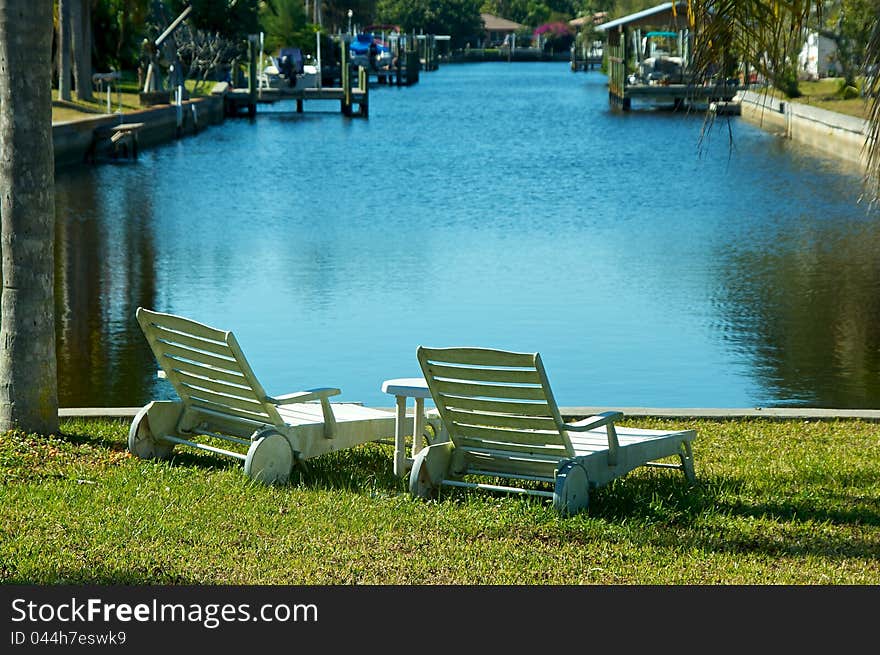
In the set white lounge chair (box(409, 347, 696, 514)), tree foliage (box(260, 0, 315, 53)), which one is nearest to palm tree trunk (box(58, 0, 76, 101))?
white lounge chair (box(409, 347, 696, 514))

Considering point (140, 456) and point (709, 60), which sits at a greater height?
point (709, 60)

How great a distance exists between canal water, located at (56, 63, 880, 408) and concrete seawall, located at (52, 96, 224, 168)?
4.14ft

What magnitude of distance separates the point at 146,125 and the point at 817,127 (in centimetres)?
1997

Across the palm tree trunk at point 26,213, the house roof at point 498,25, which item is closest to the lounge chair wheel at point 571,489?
the palm tree trunk at point 26,213

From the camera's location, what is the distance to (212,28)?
71.3m

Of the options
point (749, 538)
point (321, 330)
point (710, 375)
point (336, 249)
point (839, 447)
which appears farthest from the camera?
point (336, 249)

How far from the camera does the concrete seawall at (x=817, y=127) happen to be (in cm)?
3512

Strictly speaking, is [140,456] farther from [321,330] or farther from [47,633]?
[321,330]

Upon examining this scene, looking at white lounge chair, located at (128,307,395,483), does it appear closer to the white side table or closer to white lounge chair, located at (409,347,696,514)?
the white side table

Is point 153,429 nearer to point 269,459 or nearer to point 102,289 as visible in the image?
point 269,459

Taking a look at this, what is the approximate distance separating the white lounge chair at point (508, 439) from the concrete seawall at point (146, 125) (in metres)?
17.7

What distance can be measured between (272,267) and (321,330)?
14.9ft

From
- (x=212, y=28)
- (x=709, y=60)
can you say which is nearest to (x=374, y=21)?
(x=212, y=28)

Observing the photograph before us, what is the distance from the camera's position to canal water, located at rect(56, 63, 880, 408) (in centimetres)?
1202
